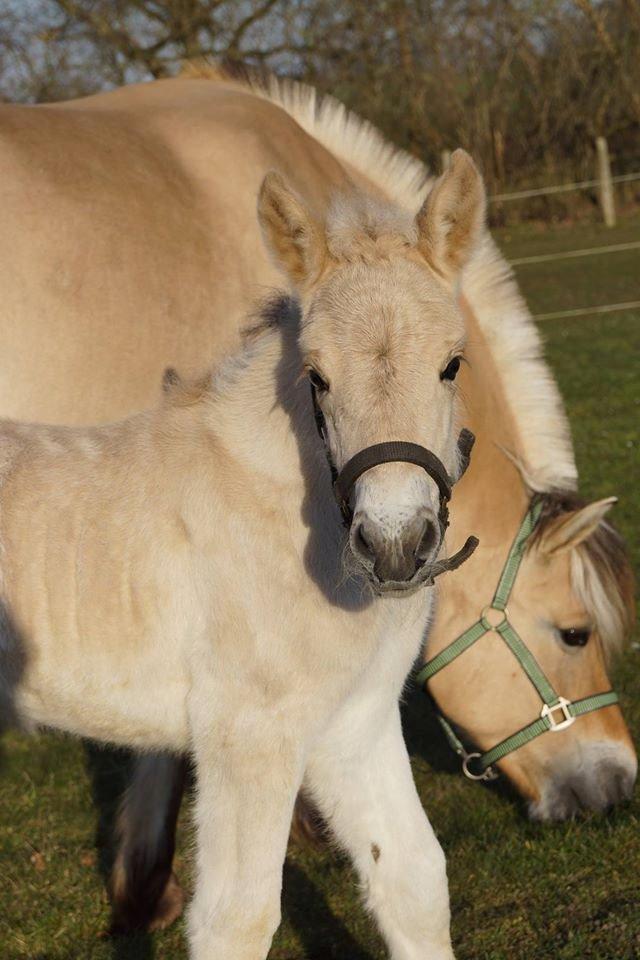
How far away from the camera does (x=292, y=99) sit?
5250mm

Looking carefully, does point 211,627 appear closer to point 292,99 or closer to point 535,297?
point 292,99

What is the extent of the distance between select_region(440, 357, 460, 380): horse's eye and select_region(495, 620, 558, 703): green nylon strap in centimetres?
154

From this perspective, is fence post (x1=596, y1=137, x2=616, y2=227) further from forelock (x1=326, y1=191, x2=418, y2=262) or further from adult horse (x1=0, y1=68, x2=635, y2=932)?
forelock (x1=326, y1=191, x2=418, y2=262)

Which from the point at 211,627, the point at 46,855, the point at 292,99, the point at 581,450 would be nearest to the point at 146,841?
the point at 46,855

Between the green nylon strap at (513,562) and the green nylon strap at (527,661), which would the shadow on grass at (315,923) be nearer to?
the green nylon strap at (527,661)

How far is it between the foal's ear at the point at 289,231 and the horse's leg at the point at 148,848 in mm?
1834

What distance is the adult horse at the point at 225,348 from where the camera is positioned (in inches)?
156

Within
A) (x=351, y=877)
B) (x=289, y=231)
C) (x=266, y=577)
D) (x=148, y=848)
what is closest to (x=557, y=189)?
(x=351, y=877)

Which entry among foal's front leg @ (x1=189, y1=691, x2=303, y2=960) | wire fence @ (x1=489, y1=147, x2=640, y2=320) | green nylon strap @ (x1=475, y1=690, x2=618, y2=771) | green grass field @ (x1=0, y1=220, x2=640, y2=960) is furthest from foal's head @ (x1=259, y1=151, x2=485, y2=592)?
wire fence @ (x1=489, y1=147, x2=640, y2=320)

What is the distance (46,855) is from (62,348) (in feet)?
6.17

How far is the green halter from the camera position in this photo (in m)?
3.93

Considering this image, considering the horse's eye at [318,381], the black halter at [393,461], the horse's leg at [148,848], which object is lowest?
the horse's leg at [148,848]

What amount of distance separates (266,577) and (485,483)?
141 centimetres

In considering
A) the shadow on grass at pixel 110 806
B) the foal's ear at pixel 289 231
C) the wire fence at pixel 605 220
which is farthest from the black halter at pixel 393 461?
the wire fence at pixel 605 220
